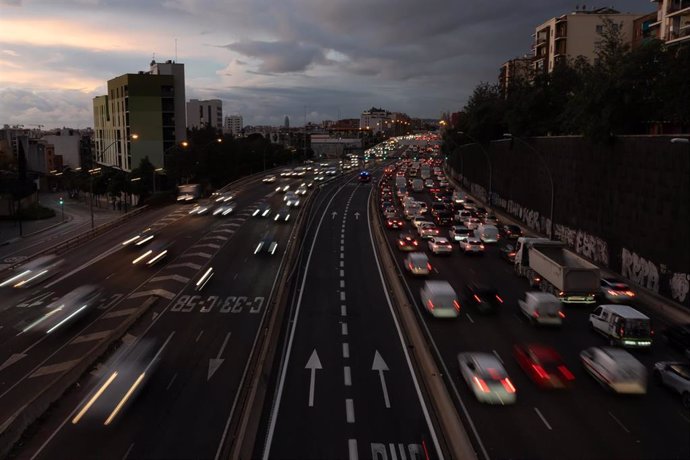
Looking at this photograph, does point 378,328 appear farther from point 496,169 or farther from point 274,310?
point 496,169

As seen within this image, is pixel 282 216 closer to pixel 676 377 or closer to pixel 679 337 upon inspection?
pixel 679 337

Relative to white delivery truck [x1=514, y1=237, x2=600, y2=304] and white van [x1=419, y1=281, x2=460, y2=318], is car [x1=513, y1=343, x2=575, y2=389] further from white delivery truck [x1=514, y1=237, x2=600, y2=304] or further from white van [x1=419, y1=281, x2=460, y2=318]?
→ white delivery truck [x1=514, y1=237, x2=600, y2=304]

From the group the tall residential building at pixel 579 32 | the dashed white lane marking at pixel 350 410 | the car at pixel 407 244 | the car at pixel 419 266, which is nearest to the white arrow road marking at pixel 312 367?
the dashed white lane marking at pixel 350 410

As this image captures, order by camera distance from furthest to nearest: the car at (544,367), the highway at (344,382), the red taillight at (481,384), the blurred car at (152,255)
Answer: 1. the blurred car at (152,255)
2. the car at (544,367)
3. the red taillight at (481,384)
4. the highway at (344,382)

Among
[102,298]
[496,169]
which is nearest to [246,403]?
[102,298]

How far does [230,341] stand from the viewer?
88.2 feet

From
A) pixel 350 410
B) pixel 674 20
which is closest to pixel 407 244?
Result: pixel 350 410

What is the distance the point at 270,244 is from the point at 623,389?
109 ft

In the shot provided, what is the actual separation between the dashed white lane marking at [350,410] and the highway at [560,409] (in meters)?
3.62

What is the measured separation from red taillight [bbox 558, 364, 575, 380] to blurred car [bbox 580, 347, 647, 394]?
3.11ft

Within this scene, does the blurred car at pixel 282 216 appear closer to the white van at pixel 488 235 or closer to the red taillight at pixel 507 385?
the white van at pixel 488 235

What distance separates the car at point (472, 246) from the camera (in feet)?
153

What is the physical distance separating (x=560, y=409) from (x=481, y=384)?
8.92ft

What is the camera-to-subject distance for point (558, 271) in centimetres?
3127
